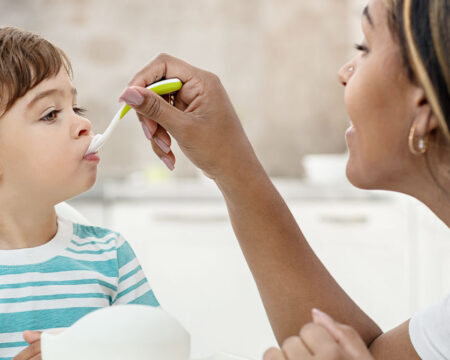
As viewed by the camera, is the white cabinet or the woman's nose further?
the white cabinet

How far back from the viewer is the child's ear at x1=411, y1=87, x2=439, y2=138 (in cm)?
79

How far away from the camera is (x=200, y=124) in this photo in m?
1.05

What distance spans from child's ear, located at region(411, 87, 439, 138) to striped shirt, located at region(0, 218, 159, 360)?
497 millimetres

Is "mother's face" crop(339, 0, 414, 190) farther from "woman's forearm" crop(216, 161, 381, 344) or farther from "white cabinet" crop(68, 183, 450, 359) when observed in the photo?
"white cabinet" crop(68, 183, 450, 359)

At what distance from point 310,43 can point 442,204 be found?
8.80 ft

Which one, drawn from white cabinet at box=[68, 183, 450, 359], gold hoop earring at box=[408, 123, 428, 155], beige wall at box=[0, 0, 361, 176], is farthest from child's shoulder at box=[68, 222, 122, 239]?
beige wall at box=[0, 0, 361, 176]

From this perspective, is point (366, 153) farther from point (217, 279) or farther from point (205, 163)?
point (217, 279)

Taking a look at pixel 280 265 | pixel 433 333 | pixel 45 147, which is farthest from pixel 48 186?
pixel 433 333

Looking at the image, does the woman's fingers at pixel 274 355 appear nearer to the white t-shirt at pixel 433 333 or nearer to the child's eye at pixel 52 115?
the white t-shirt at pixel 433 333

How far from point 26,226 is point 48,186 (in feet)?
0.24

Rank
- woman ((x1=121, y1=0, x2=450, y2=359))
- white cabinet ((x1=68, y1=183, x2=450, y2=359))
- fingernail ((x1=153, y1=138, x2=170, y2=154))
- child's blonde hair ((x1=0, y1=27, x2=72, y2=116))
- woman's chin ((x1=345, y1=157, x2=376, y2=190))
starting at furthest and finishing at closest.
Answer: white cabinet ((x1=68, y1=183, x2=450, y2=359))
fingernail ((x1=153, y1=138, x2=170, y2=154))
child's blonde hair ((x1=0, y1=27, x2=72, y2=116))
woman's chin ((x1=345, y1=157, x2=376, y2=190))
woman ((x1=121, y1=0, x2=450, y2=359))

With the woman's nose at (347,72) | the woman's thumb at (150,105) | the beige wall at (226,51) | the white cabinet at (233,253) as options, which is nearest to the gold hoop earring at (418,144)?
the woman's nose at (347,72)

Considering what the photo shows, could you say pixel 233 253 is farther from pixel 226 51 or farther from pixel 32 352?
pixel 32 352

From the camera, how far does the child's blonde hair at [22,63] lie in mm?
985
